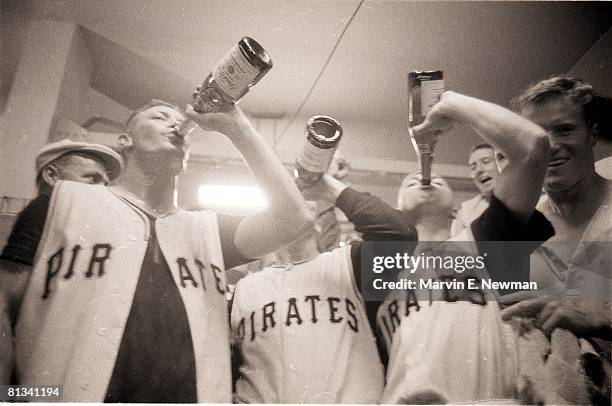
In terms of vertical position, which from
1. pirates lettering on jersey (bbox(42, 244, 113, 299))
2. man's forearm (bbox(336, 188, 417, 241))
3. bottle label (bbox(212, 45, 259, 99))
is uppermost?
bottle label (bbox(212, 45, 259, 99))

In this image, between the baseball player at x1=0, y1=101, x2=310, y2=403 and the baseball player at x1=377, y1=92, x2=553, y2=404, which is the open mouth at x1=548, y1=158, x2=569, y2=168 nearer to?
the baseball player at x1=377, y1=92, x2=553, y2=404

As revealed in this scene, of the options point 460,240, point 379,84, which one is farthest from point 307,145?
point 460,240

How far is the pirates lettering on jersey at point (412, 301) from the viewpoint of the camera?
41.1 inches

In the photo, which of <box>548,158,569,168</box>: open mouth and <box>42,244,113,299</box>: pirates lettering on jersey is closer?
<box>42,244,113,299</box>: pirates lettering on jersey

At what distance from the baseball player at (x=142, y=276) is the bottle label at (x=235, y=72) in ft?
0.21

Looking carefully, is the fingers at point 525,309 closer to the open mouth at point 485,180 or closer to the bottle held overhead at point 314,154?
the open mouth at point 485,180

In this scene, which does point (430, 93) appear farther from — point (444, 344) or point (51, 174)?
point (51, 174)

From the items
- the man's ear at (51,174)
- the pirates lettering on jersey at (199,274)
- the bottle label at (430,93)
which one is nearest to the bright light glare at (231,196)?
the pirates lettering on jersey at (199,274)

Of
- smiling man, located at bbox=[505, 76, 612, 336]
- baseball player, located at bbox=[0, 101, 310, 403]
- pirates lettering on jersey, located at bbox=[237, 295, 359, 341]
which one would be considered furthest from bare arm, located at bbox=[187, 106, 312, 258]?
smiling man, located at bbox=[505, 76, 612, 336]

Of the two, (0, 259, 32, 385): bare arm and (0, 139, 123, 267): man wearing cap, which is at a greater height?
(0, 139, 123, 267): man wearing cap

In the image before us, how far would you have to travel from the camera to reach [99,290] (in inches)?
38.3

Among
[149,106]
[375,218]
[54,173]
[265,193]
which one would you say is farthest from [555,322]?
[54,173]

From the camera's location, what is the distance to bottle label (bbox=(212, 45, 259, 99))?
100cm

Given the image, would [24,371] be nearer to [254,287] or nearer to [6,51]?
[254,287]
